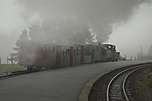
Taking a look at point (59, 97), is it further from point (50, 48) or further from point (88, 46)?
point (88, 46)

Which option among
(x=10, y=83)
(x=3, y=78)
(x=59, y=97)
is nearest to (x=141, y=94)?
(x=59, y=97)

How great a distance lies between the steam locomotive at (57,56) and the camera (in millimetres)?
24766

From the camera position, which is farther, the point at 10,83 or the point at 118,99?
the point at 10,83

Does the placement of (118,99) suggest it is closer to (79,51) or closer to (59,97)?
(59,97)

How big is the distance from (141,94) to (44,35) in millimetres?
16439

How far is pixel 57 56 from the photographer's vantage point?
27.5 metres

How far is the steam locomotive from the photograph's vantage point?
24.8 metres

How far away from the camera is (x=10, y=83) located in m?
16.6

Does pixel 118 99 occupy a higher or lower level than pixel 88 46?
lower

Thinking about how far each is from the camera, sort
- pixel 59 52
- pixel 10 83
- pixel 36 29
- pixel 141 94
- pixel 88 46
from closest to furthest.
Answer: pixel 141 94
pixel 10 83
pixel 59 52
pixel 36 29
pixel 88 46

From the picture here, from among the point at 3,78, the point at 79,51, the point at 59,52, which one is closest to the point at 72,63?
the point at 79,51

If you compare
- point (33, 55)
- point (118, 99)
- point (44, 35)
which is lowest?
point (118, 99)

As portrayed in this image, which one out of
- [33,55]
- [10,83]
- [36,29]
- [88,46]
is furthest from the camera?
[88,46]

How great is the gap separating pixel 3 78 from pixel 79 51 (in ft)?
44.9
